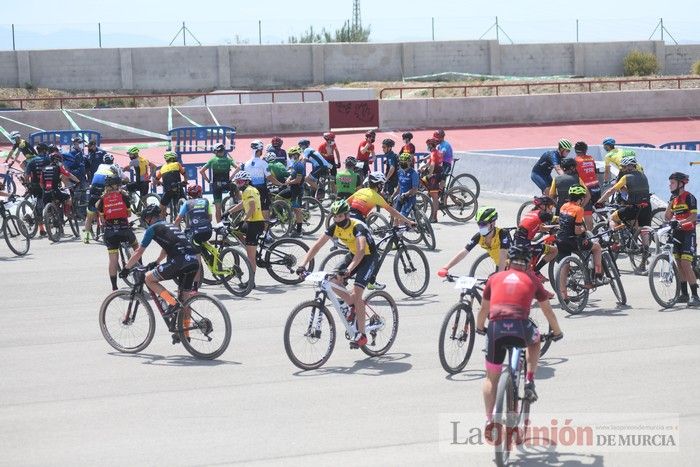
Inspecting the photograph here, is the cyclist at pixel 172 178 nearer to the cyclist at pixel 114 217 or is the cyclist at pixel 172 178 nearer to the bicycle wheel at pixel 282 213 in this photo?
the bicycle wheel at pixel 282 213

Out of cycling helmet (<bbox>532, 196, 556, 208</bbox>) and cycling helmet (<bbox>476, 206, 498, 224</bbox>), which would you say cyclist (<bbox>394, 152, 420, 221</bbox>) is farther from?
cycling helmet (<bbox>476, 206, 498, 224</bbox>)

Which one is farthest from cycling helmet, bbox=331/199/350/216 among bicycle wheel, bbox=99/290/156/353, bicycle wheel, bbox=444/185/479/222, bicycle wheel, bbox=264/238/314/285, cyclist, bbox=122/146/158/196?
bicycle wheel, bbox=444/185/479/222

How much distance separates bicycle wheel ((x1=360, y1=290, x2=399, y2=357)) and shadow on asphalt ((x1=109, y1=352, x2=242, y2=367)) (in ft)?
4.84

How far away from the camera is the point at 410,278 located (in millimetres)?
16344

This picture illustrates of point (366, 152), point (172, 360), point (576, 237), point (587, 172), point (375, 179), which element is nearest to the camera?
point (172, 360)

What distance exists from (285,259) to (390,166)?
19.6 ft

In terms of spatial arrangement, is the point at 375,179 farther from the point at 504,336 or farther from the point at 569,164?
the point at 504,336

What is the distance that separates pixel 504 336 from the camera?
8.86 metres

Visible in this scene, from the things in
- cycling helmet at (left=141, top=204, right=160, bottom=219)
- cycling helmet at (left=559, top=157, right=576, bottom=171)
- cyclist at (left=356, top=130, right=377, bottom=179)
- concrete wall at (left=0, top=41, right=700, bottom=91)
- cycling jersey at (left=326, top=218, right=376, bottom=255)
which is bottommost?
cycling jersey at (left=326, top=218, right=376, bottom=255)

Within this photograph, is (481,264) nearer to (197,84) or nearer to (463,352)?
(463,352)

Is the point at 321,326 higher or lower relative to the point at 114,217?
lower

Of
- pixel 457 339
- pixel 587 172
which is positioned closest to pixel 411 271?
pixel 457 339

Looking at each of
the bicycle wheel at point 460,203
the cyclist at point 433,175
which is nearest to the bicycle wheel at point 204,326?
the cyclist at point 433,175

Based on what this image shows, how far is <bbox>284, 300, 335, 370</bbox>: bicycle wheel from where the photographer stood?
12008mm
